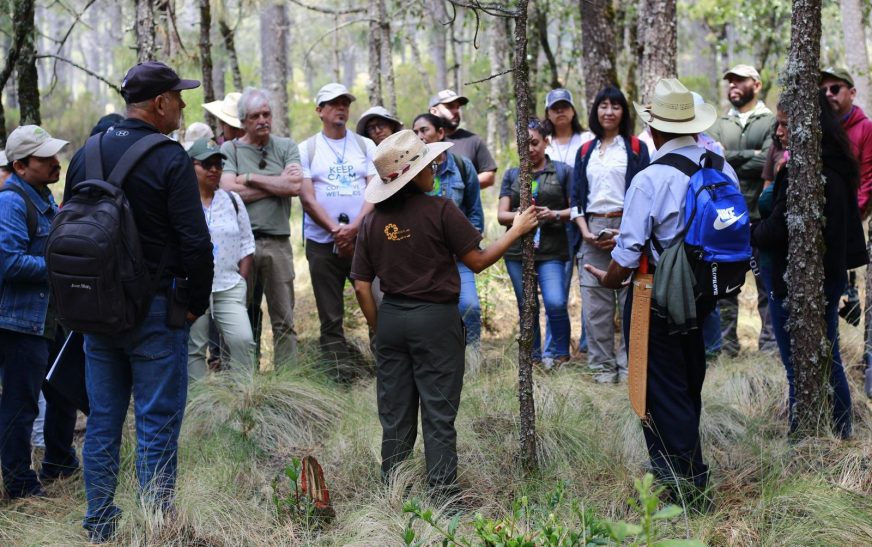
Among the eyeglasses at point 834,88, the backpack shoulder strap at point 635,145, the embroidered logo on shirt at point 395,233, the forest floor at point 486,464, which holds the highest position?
the eyeglasses at point 834,88

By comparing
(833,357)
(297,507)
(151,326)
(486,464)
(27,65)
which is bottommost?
(486,464)

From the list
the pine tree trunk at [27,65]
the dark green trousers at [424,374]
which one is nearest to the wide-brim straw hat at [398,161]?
the dark green trousers at [424,374]

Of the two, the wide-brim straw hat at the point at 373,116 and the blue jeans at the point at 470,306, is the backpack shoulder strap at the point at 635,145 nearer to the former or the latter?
the blue jeans at the point at 470,306

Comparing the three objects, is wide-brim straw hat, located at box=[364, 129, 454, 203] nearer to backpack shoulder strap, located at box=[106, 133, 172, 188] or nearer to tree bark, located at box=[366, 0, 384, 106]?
backpack shoulder strap, located at box=[106, 133, 172, 188]

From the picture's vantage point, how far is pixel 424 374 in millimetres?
4535

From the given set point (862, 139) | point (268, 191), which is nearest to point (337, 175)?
point (268, 191)

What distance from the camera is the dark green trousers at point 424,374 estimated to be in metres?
4.48

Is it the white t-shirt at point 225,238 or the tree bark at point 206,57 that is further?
the tree bark at point 206,57

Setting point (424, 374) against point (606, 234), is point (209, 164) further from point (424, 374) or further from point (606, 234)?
point (606, 234)

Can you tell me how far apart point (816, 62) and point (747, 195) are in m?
2.52

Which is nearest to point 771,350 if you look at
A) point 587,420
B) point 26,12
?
point 587,420

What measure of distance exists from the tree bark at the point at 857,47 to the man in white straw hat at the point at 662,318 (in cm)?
816

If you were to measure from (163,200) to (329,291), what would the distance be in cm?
329

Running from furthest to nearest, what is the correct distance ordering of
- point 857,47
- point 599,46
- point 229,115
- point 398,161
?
point 857,47 < point 599,46 < point 229,115 < point 398,161
